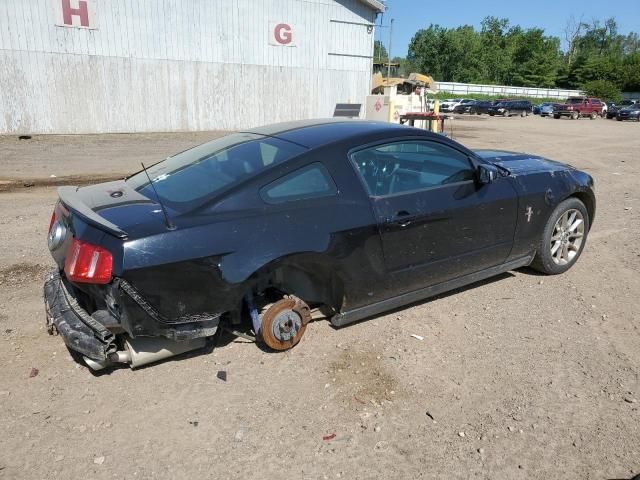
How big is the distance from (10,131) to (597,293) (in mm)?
Answer: 19742

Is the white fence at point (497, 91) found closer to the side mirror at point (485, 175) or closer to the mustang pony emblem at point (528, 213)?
the mustang pony emblem at point (528, 213)

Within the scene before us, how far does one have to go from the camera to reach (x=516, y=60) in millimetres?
100188

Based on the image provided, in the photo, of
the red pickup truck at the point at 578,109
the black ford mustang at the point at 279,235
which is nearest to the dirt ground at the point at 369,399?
the black ford mustang at the point at 279,235

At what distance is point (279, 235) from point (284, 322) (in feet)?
2.08

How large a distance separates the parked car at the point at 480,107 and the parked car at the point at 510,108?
1.66 feet

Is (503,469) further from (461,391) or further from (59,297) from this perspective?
(59,297)

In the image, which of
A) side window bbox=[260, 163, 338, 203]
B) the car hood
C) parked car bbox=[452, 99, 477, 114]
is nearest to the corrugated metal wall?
the car hood

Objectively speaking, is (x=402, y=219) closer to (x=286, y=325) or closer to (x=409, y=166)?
(x=409, y=166)

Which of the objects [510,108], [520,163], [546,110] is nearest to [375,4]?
[520,163]

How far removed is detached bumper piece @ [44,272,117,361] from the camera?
3012 millimetres

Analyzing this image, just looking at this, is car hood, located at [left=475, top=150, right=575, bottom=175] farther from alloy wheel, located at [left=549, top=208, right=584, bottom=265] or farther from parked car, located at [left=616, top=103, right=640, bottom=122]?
parked car, located at [left=616, top=103, right=640, bottom=122]

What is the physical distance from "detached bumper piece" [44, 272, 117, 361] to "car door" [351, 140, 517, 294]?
1.86 meters

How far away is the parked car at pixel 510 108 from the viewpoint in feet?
147

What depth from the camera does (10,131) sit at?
60.8 feet
